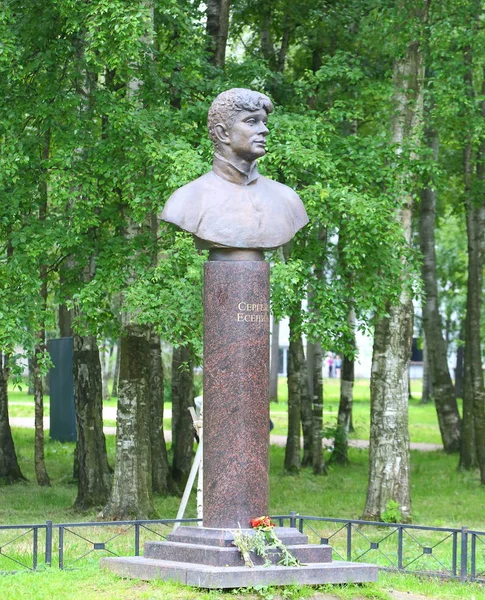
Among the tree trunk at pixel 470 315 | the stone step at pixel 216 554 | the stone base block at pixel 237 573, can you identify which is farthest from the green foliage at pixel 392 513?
the stone step at pixel 216 554

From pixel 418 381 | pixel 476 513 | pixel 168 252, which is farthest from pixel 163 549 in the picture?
pixel 418 381

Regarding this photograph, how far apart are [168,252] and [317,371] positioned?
1039 centimetres

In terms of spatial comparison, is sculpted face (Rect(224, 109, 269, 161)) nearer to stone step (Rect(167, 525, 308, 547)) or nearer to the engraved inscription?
the engraved inscription

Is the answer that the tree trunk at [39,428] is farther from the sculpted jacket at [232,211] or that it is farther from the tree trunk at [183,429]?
the sculpted jacket at [232,211]

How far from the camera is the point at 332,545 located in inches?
604

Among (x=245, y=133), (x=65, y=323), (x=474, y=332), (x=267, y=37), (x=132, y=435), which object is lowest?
(x=132, y=435)

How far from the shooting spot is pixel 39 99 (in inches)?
656

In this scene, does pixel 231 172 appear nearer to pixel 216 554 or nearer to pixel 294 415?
pixel 216 554

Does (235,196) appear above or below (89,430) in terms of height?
above

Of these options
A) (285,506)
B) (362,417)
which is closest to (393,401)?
(285,506)

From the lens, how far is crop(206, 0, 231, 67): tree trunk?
20481 millimetres

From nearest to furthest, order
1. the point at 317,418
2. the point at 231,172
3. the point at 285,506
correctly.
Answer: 1. the point at 231,172
2. the point at 285,506
3. the point at 317,418

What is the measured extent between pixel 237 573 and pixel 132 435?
8.28 metres

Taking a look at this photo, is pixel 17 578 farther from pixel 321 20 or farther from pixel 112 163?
pixel 321 20
